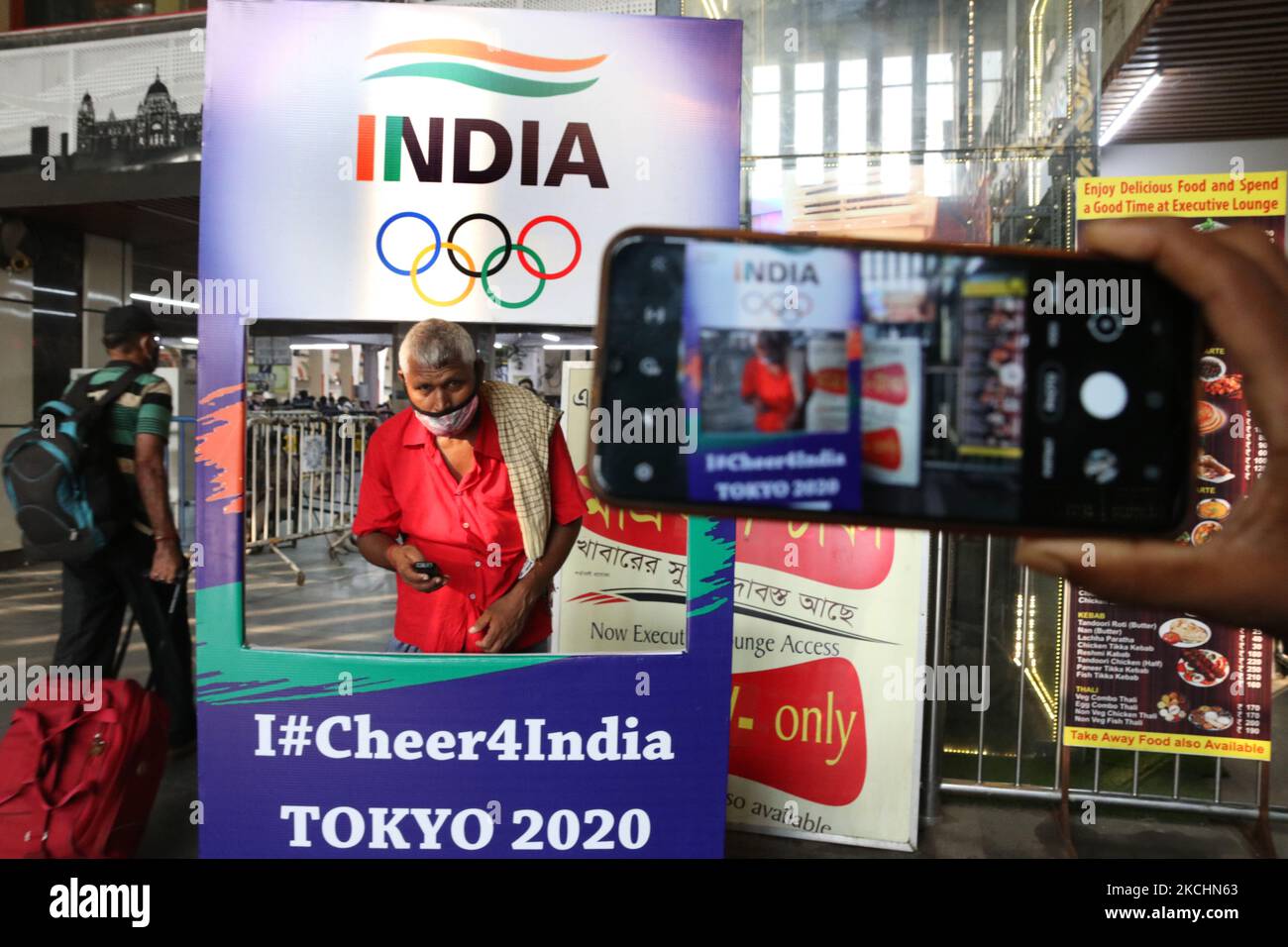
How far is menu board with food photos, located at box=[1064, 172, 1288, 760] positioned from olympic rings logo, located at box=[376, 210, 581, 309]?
7.66ft

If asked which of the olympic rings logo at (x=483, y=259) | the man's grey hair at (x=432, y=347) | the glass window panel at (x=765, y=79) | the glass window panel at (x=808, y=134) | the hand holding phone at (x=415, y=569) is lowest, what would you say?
the hand holding phone at (x=415, y=569)

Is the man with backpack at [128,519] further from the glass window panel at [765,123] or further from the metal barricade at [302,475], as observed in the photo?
the metal barricade at [302,475]

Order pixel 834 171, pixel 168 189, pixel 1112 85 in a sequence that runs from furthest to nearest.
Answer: pixel 168 189 → pixel 1112 85 → pixel 834 171

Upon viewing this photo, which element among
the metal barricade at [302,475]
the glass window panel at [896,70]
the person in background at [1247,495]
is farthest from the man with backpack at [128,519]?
the metal barricade at [302,475]

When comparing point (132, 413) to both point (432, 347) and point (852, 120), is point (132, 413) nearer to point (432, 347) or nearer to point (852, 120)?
point (432, 347)

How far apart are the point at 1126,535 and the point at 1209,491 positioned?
3521 mm

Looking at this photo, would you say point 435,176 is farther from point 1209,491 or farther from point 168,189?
point 168,189

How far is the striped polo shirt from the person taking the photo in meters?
4.21

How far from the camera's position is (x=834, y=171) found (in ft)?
14.4

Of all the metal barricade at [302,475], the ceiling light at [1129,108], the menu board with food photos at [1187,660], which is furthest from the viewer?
the metal barricade at [302,475]

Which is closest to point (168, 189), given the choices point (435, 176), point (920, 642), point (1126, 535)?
point (435, 176)

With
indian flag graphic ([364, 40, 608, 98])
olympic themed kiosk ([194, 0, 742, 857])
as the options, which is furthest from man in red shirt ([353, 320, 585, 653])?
indian flag graphic ([364, 40, 608, 98])

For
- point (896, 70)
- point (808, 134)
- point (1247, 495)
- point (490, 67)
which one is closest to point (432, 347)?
point (490, 67)

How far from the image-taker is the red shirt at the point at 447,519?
9.12ft
